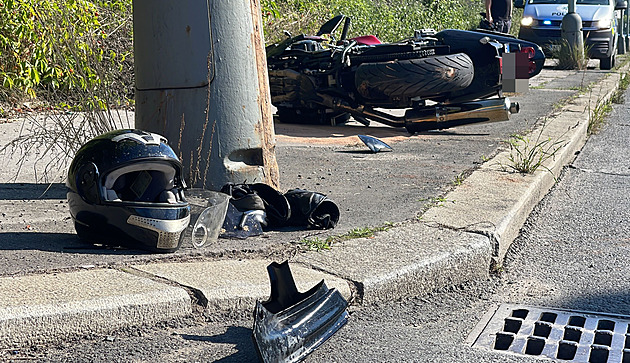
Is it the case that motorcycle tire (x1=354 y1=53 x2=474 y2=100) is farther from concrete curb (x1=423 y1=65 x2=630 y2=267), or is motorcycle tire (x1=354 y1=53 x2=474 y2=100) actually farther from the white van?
the white van

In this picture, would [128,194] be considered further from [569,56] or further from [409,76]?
[569,56]

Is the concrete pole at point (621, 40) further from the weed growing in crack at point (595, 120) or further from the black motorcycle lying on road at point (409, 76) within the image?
the black motorcycle lying on road at point (409, 76)

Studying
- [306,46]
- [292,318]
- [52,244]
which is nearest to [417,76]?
[306,46]

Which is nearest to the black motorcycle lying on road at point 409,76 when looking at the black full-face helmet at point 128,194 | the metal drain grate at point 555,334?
the black full-face helmet at point 128,194

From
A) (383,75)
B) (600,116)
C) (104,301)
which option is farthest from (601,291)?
(600,116)

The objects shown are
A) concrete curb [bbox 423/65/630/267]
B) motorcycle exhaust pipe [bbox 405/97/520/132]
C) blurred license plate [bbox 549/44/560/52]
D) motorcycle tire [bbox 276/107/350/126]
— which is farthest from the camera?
blurred license plate [bbox 549/44/560/52]

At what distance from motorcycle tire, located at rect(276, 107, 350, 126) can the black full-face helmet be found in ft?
15.4

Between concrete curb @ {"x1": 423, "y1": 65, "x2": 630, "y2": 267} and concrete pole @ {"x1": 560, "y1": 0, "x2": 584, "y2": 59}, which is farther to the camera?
concrete pole @ {"x1": 560, "y1": 0, "x2": 584, "y2": 59}

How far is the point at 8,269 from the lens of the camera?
3.20m

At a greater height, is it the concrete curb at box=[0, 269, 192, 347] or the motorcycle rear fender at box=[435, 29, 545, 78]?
the motorcycle rear fender at box=[435, 29, 545, 78]

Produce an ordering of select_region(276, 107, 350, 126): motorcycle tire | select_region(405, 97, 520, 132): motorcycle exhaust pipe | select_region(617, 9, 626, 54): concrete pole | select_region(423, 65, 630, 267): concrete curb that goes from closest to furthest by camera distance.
→ select_region(423, 65, 630, 267): concrete curb → select_region(405, 97, 520, 132): motorcycle exhaust pipe → select_region(276, 107, 350, 126): motorcycle tire → select_region(617, 9, 626, 54): concrete pole

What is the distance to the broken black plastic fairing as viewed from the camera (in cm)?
261

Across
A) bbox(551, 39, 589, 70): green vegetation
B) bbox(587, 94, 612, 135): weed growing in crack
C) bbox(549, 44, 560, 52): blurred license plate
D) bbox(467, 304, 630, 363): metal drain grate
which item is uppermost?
bbox(549, 44, 560, 52): blurred license plate

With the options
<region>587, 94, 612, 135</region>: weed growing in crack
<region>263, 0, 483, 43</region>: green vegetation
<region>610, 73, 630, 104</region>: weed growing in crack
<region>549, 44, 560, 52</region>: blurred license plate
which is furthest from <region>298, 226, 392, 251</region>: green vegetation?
<region>549, 44, 560, 52</region>: blurred license plate
